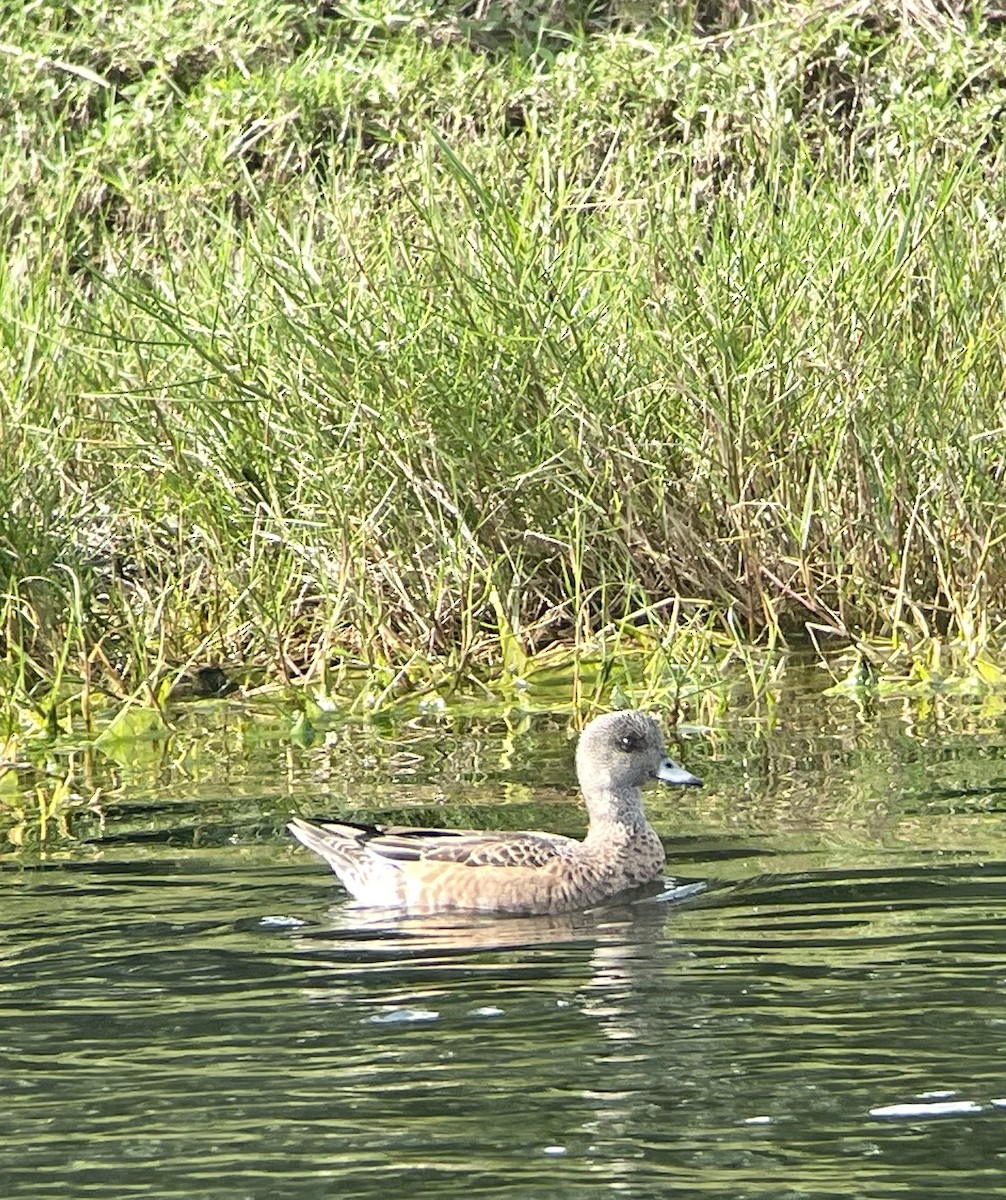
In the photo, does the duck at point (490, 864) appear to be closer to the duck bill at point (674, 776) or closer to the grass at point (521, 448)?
the duck bill at point (674, 776)

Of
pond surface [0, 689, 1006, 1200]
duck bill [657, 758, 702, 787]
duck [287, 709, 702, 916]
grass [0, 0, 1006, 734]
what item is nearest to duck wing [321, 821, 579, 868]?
duck [287, 709, 702, 916]

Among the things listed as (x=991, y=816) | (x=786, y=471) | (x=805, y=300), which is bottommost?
(x=991, y=816)

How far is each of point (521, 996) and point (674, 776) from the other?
1.76m

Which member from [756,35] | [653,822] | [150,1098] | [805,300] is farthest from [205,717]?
[756,35]

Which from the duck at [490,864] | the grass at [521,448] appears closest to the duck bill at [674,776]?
the duck at [490,864]

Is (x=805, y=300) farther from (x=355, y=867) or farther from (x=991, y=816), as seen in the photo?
(x=355, y=867)

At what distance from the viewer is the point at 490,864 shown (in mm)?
7172

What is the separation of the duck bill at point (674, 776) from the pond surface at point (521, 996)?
19 centimetres

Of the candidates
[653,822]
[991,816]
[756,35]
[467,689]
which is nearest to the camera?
[991,816]

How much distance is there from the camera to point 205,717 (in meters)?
9.62

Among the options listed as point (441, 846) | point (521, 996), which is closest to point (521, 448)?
point (441, 846)

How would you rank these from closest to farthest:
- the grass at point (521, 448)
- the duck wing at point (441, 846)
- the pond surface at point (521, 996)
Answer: the pond surface at point (521, 996) → the duck wing at point (441, 846) → the grass at point (521, 448)

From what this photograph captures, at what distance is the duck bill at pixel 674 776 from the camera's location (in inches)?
303

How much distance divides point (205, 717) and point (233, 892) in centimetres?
254
